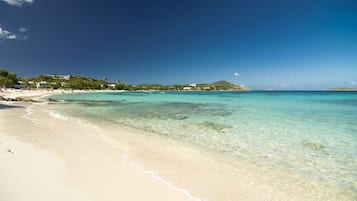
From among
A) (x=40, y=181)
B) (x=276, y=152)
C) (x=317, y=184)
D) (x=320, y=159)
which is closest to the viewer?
(x=40, y=181)

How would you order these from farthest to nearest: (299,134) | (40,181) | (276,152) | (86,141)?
(299,134)
(86,141)
(276,152)
(40,181)

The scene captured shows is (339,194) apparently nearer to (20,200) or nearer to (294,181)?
(294,181)

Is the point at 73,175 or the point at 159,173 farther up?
the point at 73,175

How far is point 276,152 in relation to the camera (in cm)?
617

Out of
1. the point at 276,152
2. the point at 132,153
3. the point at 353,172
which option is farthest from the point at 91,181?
the point at 353,172

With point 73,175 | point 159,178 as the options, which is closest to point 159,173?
point 159,178

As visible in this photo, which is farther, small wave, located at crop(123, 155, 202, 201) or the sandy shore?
small wave, located at crop(123, 155, 202, 201)

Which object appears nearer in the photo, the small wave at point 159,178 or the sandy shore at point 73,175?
the sandy shore at point 73,175

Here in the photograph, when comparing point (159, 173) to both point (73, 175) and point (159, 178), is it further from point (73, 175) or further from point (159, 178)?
point (73, 175)

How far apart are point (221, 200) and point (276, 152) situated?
12.6 feet

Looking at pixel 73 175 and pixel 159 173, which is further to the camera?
pixel 159 173

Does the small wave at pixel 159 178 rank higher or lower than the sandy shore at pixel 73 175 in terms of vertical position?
lower

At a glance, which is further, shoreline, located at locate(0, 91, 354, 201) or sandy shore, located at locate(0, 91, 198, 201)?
shoreline, located at locate(0, 91, 354, 201)

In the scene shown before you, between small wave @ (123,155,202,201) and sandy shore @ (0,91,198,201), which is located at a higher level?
sandy shore @ (0,91,198,201)
